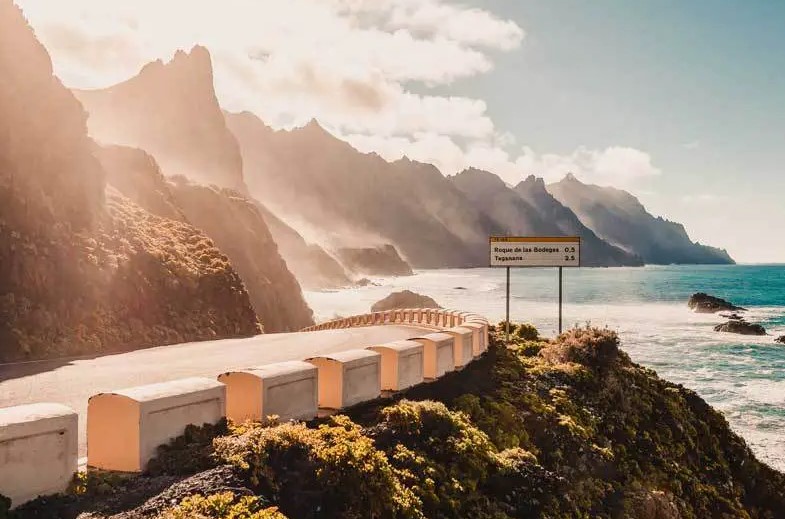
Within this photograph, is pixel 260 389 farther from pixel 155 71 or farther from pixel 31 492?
pixel 155 71

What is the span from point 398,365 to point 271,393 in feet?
10.9

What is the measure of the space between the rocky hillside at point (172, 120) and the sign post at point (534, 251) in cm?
13884

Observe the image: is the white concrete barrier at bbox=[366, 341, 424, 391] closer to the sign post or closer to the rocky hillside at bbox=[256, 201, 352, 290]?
the sign post

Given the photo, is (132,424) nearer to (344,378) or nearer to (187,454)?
(187,454)

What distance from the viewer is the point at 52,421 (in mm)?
6184

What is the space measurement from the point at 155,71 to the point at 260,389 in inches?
6735

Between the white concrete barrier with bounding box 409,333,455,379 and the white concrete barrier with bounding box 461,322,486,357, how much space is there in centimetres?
214

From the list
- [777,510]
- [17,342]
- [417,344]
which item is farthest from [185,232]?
[777,510]

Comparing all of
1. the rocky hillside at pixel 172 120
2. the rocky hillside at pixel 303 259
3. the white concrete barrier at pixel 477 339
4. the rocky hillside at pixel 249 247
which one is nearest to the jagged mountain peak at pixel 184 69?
the rocky hillside at pixel 172 120

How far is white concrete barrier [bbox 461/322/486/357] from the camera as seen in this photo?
51.5 feet

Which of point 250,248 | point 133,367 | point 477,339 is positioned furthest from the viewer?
point 250,248

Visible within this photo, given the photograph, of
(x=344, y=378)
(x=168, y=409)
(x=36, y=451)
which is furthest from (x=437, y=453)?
(x=36, y=451)

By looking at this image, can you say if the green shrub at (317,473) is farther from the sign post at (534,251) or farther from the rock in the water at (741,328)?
the rock in the water at (741,328)

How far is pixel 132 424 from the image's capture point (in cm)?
693
